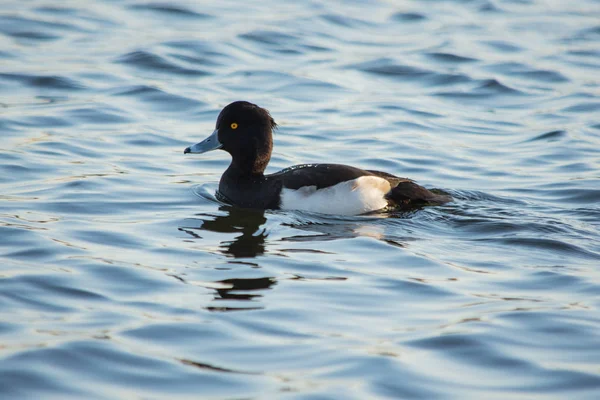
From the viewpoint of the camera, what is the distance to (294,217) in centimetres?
859

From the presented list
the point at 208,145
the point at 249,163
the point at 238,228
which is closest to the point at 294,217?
the point at 238,228

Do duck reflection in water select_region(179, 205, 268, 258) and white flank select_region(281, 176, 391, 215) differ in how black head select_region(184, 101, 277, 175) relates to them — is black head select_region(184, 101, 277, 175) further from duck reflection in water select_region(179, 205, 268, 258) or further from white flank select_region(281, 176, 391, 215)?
white flank select_region(281, 176, 391, 215)

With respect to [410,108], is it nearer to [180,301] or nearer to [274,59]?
[274,59]

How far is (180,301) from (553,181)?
556 cm

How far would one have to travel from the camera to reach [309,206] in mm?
8703

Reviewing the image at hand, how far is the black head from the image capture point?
9.27 m

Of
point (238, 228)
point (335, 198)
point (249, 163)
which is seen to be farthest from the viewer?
point (249, 163)

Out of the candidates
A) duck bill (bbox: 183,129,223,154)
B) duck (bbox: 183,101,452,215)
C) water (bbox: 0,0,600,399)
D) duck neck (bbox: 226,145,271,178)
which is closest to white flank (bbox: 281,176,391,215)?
duck (bbox: 183,101,452,215)

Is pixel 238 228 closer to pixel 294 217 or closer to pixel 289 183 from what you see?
pixel 294 217

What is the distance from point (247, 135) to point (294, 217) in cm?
115

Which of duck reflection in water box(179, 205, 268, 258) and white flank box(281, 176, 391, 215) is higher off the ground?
white flank box(281, 176, 391, 215)

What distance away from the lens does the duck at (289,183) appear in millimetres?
8711

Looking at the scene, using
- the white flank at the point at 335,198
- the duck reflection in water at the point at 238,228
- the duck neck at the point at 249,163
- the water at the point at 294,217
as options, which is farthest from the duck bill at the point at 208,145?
the white flank at the point at 335,198

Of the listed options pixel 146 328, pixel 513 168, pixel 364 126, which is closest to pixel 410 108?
pixel 364 126
